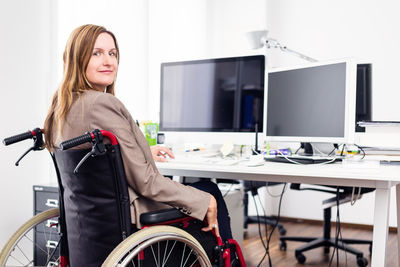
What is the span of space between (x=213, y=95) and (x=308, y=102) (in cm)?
56

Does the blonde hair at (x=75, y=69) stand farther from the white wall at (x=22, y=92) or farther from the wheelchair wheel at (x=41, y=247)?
the white wall at (x=22, y=92)

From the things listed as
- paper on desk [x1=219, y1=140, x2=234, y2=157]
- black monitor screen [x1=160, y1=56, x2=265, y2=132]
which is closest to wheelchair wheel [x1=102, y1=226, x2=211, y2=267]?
paper on desk [x1=219, y1=140, x2=234, y2=157]

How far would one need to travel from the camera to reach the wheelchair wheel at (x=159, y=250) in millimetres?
1119

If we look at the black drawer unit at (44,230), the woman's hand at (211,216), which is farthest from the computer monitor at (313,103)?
the black drawer unit at (44,230)

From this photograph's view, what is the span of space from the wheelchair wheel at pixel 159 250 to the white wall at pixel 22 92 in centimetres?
114

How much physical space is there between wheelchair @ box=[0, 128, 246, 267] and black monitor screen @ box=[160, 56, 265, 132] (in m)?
0.89

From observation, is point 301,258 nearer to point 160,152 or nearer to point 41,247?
point 160,152

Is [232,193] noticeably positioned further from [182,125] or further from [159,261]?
[159,261]

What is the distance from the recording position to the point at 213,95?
7.42ft

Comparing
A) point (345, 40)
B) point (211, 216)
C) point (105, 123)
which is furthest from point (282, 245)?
point (105, 123)

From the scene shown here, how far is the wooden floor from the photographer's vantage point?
2.69 m

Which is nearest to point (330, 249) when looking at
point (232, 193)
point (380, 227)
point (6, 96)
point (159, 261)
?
point (232, 193)

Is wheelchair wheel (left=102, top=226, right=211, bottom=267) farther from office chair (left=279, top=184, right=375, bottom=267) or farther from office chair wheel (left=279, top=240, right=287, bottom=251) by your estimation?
office chair wheel (left=279, top=240, right=287, bottom=251)

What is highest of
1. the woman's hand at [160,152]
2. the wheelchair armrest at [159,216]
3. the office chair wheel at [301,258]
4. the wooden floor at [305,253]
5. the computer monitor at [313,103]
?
the computer monitor at [313,103]
